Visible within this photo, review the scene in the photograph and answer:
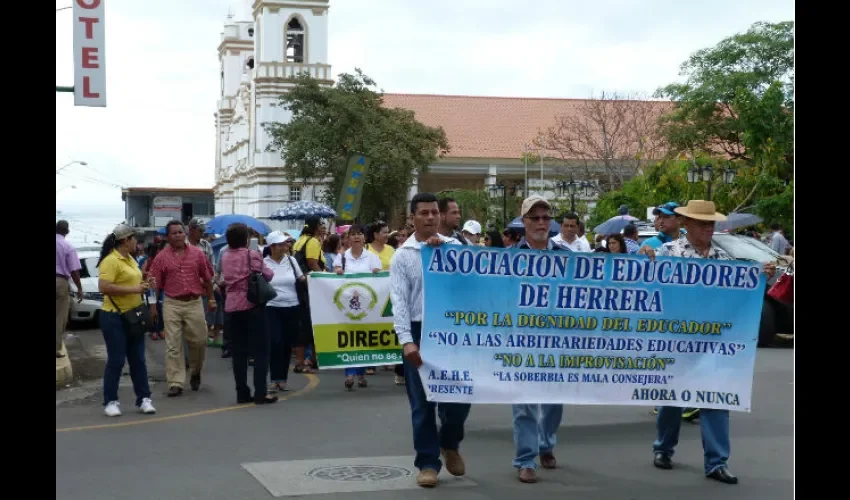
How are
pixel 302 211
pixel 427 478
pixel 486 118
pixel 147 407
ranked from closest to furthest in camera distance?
1. pixel 427 478
2. pixel 147 407
3. pixel 302 211
4. pixel 486 118

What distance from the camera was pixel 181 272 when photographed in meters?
12.1

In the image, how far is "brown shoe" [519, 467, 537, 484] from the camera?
25.1ft

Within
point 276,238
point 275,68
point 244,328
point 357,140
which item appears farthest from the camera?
point 275,68

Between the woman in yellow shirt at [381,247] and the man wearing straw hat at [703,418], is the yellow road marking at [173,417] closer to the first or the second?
the woman in yellow shirt at [381,247]

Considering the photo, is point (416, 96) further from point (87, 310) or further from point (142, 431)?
point (142, 431)

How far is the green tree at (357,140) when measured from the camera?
182 ft

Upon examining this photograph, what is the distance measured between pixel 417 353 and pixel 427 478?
0.81 metres

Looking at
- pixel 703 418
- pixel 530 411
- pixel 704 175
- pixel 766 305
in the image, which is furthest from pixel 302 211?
pixel 703 418

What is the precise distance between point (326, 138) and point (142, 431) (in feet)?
159

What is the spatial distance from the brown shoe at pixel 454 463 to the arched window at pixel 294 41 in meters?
75.2

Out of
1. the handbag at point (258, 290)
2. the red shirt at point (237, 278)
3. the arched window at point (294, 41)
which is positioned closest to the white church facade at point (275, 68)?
the arched window at point (294, 41)

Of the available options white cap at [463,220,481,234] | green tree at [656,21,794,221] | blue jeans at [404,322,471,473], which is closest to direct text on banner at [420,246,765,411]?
blue jeans at [404,322,471,473]

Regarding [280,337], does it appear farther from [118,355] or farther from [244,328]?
[118,355]
